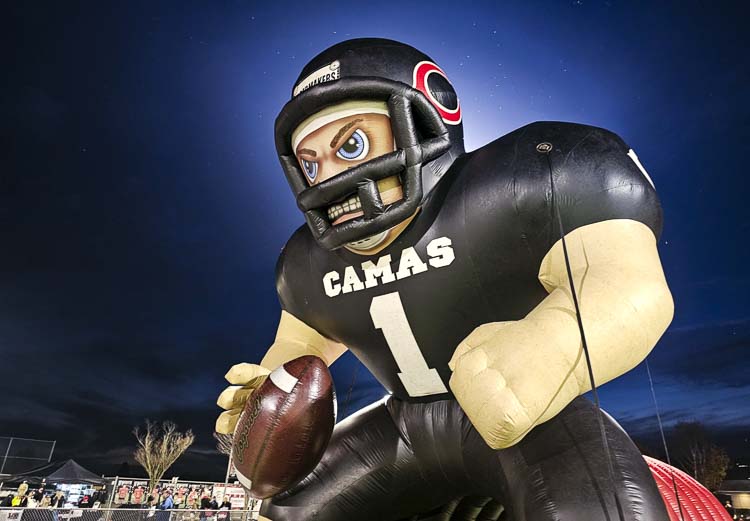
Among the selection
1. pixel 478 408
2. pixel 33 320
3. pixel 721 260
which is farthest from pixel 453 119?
pixel 33 320

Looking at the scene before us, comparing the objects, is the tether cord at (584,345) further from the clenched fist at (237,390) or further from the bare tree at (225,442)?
the bare tree at (225,442)

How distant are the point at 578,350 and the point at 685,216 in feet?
26.9

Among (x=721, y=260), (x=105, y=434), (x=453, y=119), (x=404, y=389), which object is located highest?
(x=105, y=434)

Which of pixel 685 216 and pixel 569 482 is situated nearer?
pixel 569 482

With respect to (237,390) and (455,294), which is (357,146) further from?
(237,390)

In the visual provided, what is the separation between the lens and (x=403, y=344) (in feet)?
4.76

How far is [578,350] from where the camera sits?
0.92 meters

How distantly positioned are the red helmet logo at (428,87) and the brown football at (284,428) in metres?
0.85

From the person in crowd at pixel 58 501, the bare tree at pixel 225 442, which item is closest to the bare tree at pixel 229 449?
the bare tree at pixel 225 442

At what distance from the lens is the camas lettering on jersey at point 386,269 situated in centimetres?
136

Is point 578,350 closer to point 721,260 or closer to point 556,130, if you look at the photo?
point 556,130

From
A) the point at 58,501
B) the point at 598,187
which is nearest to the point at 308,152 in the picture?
the point at 598,187

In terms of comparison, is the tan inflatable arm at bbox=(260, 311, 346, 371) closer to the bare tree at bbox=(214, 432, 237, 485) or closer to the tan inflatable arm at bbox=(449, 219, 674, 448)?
the bare tree at bbox=(214, 432, 237, 485)

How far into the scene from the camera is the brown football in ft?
4.42
